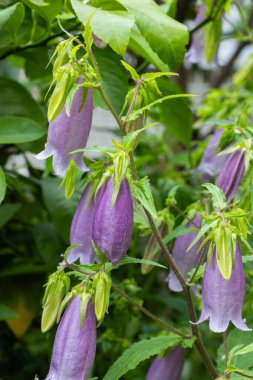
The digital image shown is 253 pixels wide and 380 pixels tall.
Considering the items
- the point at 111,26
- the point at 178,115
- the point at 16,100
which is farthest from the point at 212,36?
the point at 111,26

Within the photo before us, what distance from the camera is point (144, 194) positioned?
0.60 m

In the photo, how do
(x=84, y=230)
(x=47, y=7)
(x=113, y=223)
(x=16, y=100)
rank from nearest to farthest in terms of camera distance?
(x=113, y=223)
(x=84, y=230)
(x=47, y=7)
(x=16, y=100)

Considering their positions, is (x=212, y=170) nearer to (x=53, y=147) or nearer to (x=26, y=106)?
(x=26, y=106)

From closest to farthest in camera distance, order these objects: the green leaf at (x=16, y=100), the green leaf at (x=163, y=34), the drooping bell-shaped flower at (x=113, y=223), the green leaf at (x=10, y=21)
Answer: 1. the drooping bell-shaped flower at (x=113, y=223)
2. the green leaf at (x=163, y=34)
3. the green leaf at (x=10, y=21)
4. the green leaf at (x=16, y=100)

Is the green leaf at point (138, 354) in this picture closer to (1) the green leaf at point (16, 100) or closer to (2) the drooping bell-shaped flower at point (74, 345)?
(2) the drooping bell-shaped flower at point (74, 345)

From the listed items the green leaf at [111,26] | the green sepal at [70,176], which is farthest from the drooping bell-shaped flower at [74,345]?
the green leaf at [111,26]

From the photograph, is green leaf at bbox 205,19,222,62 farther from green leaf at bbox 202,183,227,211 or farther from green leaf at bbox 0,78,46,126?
green leaf at bbox 202,183,227,211

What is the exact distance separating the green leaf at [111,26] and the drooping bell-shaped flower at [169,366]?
15.7 inches

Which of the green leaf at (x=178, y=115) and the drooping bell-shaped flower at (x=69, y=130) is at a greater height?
the drooping bell-shaped flower at (x=69, y=130)

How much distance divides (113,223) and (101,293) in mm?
65

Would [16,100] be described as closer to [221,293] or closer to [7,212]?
[7,212]

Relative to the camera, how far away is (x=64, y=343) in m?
0.61

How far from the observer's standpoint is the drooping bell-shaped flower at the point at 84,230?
0.68 meters

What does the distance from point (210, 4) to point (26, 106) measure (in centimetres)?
31
